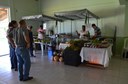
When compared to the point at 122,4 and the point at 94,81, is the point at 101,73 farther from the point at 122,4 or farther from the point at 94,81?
the point at 122,4

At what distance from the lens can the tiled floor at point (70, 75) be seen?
3828 millimetres

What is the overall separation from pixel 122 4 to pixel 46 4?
15.1 feet

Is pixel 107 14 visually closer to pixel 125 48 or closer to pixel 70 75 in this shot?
pixel 125 48

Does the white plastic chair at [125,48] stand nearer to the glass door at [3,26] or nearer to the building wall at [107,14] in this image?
the building wall at [107,14]

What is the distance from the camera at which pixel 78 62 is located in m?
5.28

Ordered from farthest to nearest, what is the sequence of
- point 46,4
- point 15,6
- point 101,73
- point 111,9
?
point 46,4
point 15,6
point 111,9
point 101,73

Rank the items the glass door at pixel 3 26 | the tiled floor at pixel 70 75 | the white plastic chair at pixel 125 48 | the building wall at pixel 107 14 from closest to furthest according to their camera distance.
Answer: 1. the tiled floor at pixel 70 75
2. the white plastic chair at pixel 125 48
3. the building wall at pixel 107 14
4. the glass door at pixel 3 26

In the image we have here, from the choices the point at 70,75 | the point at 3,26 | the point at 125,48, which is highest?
the point at 3,26

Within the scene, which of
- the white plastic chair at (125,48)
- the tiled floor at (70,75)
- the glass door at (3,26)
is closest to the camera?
the tiled floor at (70,75)

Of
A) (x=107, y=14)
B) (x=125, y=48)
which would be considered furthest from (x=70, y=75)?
(x=107, y=14)

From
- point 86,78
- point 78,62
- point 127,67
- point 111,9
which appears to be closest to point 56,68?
point 78,62

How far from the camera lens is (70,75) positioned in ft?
14.1

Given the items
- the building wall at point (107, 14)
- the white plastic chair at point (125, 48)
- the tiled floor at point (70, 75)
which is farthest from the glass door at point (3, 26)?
the white plastic chair at point (125, 48)

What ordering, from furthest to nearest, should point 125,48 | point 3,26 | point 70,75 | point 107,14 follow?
point 3,26 < point 107,14 < point 125,48 < point 70,75
